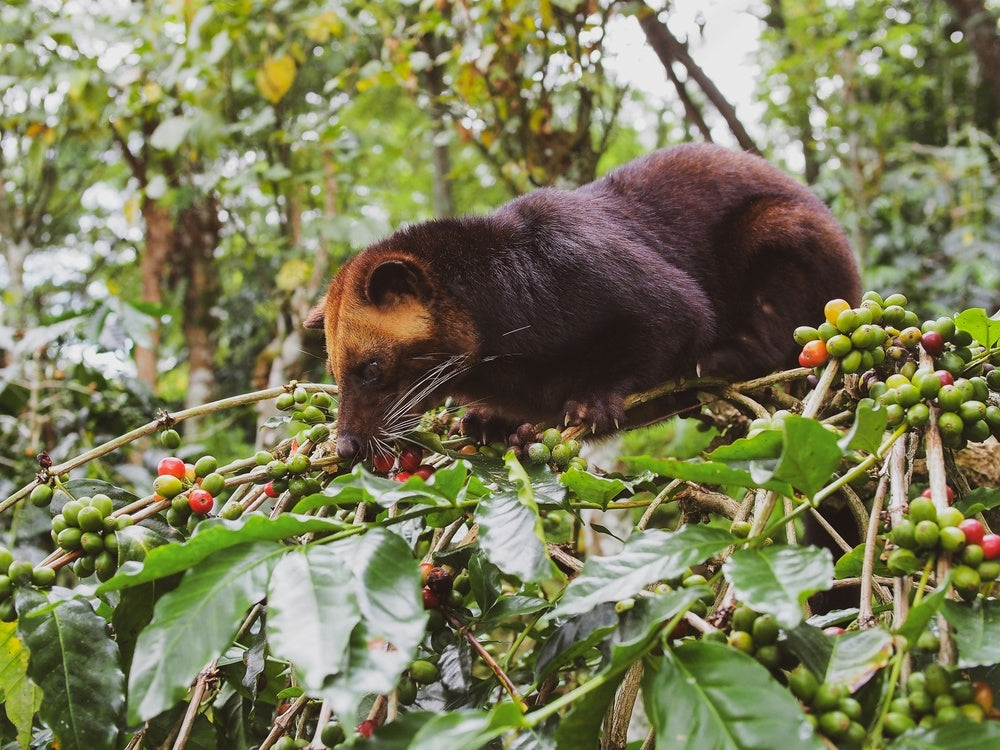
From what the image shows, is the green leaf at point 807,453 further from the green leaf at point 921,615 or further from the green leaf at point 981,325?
the green leaf at point 981,325

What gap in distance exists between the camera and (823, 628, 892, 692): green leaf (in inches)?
34.4

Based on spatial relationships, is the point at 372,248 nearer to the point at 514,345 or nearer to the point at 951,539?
the point at 514,345

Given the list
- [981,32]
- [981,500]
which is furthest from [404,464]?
[981,32]

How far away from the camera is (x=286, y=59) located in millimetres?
4449

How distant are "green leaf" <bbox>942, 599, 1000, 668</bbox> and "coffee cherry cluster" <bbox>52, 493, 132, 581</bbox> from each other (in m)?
1.17

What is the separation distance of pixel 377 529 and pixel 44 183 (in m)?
7.91

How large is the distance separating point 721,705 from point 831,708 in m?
0.12

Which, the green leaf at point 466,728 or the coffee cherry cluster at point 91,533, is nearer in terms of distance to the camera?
the green leaf at point 466,728

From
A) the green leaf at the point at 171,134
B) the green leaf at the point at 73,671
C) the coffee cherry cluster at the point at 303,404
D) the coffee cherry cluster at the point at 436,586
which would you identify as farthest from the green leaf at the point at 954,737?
the green leaf at the point at 171,134

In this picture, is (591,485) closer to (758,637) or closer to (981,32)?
(758,637)

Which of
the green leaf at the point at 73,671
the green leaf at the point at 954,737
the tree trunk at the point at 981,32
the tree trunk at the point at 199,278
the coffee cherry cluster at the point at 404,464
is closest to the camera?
the green leaf at the point at 954,737

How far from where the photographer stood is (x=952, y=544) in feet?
3.10

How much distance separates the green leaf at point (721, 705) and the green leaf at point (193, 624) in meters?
0.49

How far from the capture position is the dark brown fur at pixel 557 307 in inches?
99.4
